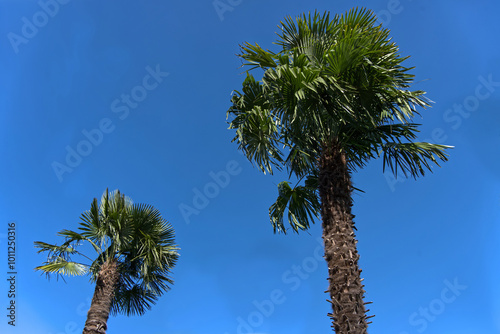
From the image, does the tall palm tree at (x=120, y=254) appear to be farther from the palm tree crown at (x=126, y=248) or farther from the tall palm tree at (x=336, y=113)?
the tall palm tree at (x=336, y=113)

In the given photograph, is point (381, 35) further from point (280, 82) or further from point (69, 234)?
point (69, 234)

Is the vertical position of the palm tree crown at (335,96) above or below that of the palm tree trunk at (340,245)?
above

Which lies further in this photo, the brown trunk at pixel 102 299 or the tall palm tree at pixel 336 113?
the brown trunk at pixel 102 299

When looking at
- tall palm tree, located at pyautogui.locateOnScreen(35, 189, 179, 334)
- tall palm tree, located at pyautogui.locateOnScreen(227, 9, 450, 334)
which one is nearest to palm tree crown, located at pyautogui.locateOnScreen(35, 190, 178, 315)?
tall palm tree, located at pyautogui.locateOnScreen(35, 189, 179, 334)

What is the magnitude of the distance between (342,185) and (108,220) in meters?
6.61

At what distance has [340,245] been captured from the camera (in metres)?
4.57

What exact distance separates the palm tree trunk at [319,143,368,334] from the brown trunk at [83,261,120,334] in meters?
6.10

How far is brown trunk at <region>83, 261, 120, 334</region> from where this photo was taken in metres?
7.53

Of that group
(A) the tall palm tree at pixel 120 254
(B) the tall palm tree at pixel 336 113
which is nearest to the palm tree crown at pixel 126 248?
(A) the tall palm tree at pixel 120 254

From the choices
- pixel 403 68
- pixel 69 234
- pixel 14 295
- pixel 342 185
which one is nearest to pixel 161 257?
pixel 69 234

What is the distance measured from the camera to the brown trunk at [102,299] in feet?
24.7

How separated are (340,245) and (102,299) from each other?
21.2 feet

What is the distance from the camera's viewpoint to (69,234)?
28.0ft

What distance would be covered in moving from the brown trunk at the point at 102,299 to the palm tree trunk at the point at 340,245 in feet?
20.0
